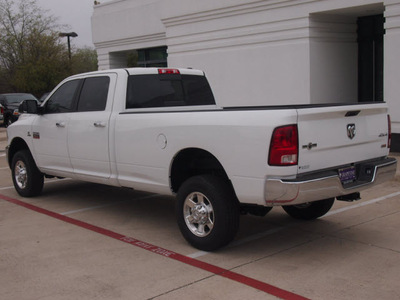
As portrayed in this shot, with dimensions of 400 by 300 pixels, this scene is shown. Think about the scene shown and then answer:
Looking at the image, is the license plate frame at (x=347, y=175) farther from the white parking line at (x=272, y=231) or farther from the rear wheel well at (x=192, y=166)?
the white parking line at (x=272, y=231)

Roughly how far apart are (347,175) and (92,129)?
10.7 feet

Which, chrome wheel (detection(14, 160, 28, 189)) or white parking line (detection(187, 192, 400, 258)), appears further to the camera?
chrome wheel (detection(14, 160, 28, 189))

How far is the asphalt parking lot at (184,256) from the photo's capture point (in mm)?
4379

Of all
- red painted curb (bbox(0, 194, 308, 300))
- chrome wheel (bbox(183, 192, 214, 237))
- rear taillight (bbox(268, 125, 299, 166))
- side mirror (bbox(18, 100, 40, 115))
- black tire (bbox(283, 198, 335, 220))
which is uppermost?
side mirror (bbox(18, 100, 40, 115))

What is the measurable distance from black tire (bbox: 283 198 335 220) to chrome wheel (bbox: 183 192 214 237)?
157cm

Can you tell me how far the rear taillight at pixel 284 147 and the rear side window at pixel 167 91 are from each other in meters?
2.44

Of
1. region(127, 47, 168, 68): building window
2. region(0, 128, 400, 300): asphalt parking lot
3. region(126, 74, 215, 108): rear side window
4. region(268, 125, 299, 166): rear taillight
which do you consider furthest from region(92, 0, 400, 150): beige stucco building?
region(268, 125, 299, 166): rear taillight

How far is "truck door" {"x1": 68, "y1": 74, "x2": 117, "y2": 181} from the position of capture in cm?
646

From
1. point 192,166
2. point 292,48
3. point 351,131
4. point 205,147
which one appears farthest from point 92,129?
point 292,48

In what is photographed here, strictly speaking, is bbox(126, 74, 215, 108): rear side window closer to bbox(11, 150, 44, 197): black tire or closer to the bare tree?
bbox(11, 150, 44, 197): black tire

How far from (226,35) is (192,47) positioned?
164 centimetres

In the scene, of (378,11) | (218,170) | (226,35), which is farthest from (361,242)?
(226,35)

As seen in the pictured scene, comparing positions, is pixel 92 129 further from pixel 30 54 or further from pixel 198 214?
pixel 30 54

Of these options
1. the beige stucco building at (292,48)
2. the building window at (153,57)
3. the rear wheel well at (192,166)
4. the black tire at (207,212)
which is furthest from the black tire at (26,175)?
the building window at (153,57)
